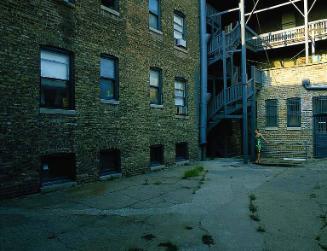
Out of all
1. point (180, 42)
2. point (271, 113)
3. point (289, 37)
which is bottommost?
point (271, 113)

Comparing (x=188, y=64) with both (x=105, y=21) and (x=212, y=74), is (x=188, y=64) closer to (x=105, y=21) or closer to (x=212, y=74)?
(x=212, y=74)

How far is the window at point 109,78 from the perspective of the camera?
11.4 meters

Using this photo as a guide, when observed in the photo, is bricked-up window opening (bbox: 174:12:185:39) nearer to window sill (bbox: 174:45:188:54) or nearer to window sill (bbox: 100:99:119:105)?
window sill (bbox: 174:45:188:54)

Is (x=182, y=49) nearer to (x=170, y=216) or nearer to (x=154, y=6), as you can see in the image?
(x=154, y=6)

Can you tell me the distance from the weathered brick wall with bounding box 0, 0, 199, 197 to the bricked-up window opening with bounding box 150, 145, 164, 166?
0.87 ft

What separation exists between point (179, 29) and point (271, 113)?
753cm

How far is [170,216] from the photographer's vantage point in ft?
22.0

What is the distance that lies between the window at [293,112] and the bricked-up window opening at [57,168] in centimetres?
1311

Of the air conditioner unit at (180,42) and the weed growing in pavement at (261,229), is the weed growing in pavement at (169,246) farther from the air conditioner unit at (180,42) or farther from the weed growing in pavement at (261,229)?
the air conditioner unit at (180,42)

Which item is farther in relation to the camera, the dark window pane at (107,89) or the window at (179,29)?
the window at (179,29)

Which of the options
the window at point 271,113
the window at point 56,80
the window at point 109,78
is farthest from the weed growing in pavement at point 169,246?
the window at point 271,113

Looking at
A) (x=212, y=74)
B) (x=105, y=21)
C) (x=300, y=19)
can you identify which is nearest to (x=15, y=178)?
(x=105, y=21)

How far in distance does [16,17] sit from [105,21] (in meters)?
3.44

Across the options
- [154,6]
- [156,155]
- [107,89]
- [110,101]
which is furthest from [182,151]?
[154,6]
